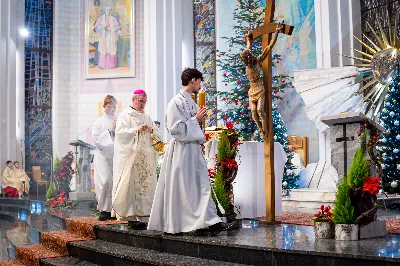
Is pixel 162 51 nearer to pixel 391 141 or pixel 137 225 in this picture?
pixel 391 141

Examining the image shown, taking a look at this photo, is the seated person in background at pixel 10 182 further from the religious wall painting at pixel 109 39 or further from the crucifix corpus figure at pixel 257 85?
the crucifix corpus figure at pixel 257 85

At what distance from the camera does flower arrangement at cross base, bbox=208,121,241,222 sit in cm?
655

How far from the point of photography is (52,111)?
19812 millimetres

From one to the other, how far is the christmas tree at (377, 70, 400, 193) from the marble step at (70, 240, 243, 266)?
5.89 meters

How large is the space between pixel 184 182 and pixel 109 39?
556 inches

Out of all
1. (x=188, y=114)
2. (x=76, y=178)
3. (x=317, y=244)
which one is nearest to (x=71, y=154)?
(x=76, y=178)

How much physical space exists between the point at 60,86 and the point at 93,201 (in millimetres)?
7940

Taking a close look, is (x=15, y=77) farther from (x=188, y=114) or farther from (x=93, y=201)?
(x=188, y=114)

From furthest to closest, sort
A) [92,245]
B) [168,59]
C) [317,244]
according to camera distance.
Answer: [168,59], [92,245], [317,244]

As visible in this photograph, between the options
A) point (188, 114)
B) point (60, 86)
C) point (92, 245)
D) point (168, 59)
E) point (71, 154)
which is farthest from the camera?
point (60, 86)

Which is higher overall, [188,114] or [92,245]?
[188,114]

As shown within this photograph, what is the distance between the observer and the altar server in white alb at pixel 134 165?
7.71 m

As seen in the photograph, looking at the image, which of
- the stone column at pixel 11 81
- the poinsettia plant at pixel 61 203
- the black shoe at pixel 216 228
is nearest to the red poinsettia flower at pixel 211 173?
the black shoe at pixel 216 228

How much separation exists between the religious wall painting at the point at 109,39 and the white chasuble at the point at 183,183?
13227 mm
